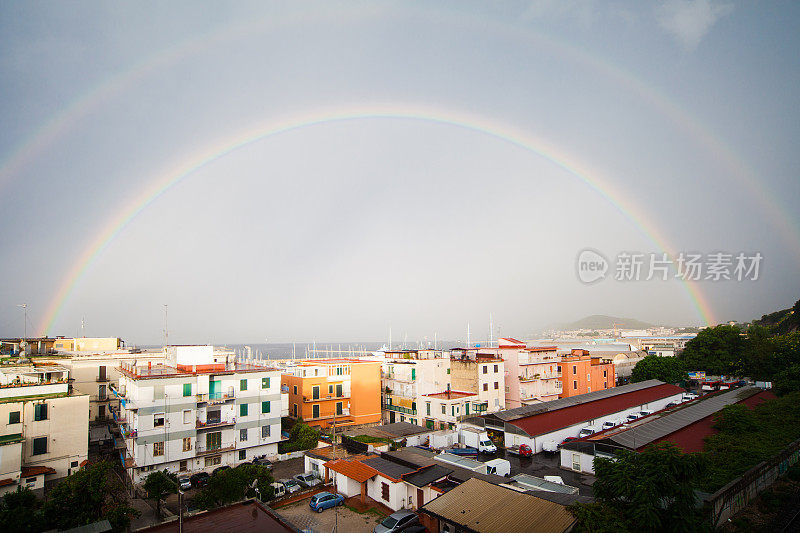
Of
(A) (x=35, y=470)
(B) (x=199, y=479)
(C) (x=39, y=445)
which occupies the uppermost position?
(C) (x=39, y=445)

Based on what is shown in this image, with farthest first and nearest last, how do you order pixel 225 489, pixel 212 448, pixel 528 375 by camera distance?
pixel 528 375, pixel 212 448, pixel 225 489

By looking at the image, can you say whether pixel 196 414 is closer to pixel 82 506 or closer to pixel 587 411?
pixel 82 506

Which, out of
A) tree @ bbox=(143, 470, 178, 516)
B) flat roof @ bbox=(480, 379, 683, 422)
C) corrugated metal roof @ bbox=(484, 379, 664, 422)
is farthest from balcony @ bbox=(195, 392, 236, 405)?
corrugated metal roof @ bbox=(484, 379, 664, 422)

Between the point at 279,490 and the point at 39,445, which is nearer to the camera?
the point at 279,490

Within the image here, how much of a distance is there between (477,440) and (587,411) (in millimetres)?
10947

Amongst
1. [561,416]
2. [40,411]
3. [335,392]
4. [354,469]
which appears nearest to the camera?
[354,469]

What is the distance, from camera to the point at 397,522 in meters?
17.5

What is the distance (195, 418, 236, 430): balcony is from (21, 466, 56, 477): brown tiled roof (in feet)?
24.0

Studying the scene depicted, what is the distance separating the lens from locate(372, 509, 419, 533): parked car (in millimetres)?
17266

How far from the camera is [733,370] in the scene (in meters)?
57.4

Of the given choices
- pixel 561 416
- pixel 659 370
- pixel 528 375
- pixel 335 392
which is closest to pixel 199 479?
pixel 335 392

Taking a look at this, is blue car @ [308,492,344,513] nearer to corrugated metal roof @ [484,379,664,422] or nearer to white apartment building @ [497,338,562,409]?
corrugated metal roof @ [484,379,664,422]

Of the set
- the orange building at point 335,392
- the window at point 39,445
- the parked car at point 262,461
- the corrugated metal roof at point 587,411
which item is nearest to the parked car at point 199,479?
the parked car at point 262,461

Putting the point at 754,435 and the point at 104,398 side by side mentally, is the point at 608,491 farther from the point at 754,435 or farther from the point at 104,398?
the point at 104,398
